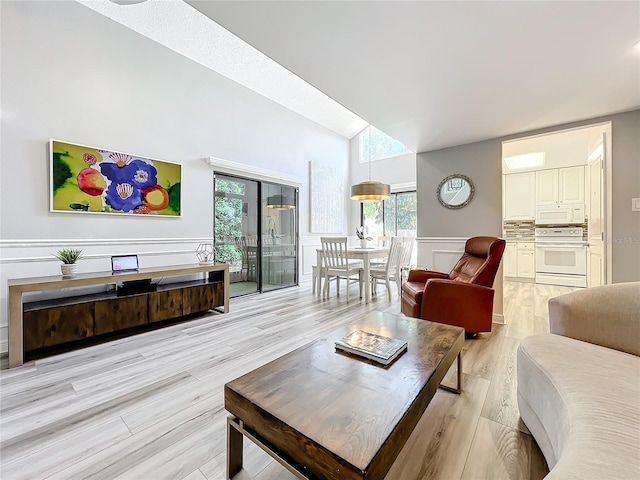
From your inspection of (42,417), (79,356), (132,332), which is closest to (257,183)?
(132,332)

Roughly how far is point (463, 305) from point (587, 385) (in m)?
1.64

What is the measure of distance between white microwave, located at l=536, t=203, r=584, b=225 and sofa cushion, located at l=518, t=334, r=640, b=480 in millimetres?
5043

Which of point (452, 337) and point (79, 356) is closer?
point (452, 337)

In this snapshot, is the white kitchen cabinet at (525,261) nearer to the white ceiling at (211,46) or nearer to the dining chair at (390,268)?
the dining chair at (390,268)

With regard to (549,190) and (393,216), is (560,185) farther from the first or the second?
(393,216)

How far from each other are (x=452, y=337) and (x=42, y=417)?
237cm

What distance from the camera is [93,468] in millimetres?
1216

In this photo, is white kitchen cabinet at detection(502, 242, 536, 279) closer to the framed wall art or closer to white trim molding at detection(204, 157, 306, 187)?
the framed wall art

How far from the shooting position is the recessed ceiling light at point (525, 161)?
4.73 m

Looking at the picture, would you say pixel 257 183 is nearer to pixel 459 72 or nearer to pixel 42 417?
pixel 459 72

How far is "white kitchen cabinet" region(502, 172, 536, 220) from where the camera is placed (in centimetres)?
564

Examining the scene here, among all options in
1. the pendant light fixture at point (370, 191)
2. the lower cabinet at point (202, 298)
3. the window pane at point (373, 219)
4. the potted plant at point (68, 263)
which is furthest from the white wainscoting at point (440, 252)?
the potted plant at point (68, 263)

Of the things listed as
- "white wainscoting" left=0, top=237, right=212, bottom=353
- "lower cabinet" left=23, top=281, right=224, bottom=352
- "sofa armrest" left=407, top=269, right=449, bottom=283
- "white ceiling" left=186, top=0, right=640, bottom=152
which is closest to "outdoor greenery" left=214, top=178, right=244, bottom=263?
"white wainscoting" left=0, top=237, right=212, bottom=353

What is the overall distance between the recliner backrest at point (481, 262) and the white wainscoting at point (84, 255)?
11.5ft
